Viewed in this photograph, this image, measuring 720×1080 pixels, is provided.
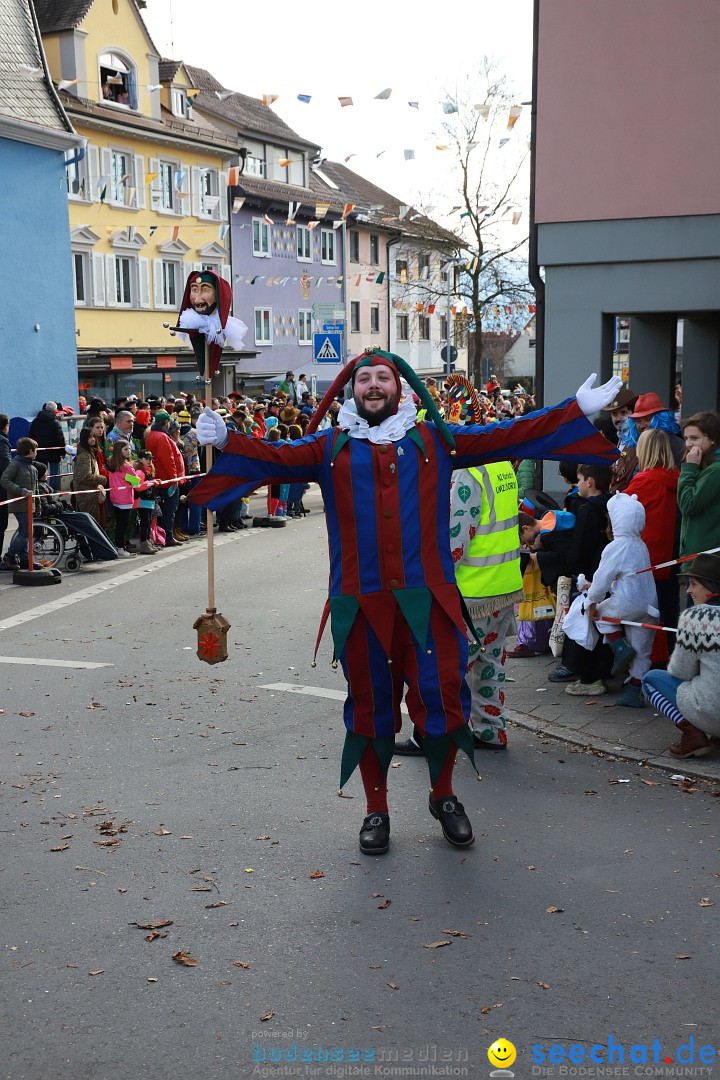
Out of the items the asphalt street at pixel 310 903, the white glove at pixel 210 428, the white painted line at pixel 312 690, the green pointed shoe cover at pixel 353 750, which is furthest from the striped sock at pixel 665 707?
the white glove at pixel 210 428

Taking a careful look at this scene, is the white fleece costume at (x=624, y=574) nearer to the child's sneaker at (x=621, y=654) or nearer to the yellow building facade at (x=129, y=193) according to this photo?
the child's sneaker at (x=621, y=654)

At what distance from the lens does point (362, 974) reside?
4.06 meters

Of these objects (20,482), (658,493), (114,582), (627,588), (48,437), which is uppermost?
(658,493)

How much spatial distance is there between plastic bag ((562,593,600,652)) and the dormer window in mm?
33811

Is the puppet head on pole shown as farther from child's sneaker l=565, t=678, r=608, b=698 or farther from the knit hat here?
child's sneaker l=565, t=678, r=608, b=698

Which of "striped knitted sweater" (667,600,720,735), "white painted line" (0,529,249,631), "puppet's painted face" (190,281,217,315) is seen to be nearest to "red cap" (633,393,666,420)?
"striped knitted sweater" (667,600,720,735)

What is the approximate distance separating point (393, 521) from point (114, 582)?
28.6 ft

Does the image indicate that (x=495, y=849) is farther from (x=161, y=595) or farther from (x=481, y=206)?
(x=481, y=206)

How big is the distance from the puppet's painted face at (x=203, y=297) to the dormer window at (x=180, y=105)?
3450 centimetres

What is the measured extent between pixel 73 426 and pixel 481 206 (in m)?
18.2

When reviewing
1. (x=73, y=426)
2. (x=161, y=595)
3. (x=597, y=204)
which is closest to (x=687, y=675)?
(x=597, y=204)

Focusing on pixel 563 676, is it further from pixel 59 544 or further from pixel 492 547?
pixel 59 544

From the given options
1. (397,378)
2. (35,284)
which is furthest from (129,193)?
(397,378)

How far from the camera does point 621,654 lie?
307 inches
